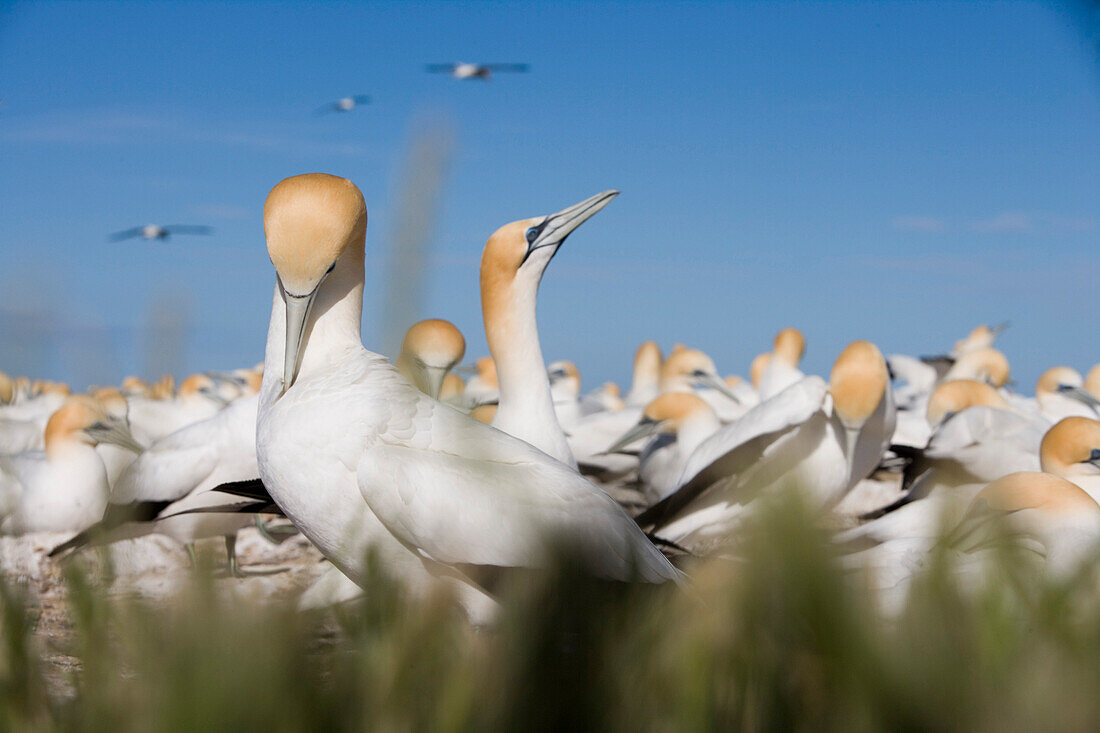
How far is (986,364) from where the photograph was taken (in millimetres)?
14797

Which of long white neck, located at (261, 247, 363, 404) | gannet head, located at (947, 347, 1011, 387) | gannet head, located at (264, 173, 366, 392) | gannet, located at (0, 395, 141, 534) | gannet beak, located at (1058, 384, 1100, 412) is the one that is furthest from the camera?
gannet head, located at (947, 347, 1011, 387)

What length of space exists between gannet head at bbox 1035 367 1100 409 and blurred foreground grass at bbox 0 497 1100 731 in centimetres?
1370

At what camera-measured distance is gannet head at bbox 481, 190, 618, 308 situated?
4.71 meters

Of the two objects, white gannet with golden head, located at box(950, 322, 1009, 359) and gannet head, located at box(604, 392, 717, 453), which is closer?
gannet head, located at box(604, 392, 717, 453)

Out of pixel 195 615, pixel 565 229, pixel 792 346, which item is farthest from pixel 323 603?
pixel 792 346

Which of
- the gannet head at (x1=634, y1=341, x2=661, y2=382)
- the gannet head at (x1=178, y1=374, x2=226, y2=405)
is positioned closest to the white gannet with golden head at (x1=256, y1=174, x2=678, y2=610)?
the gannet head at (x1=178, y1=374, x2=226, y2=405)

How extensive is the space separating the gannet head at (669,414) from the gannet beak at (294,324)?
18.5ft

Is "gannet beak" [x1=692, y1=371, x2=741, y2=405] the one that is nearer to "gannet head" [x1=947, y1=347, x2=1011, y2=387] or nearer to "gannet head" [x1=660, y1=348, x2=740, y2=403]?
"gannet head" [x1=660, y1=348, x2=740, y2=403]

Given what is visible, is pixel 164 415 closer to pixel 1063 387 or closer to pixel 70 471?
pixel 70 471

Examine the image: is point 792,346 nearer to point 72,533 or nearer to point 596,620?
point 72,533

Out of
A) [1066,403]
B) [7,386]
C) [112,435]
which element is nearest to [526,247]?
[7,386]

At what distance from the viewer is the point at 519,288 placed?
476 cm

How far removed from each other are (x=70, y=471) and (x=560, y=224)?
5.08 meters

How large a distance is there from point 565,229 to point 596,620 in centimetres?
395
